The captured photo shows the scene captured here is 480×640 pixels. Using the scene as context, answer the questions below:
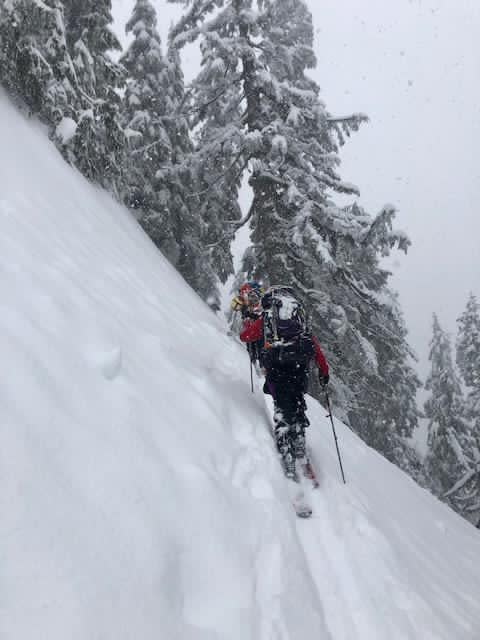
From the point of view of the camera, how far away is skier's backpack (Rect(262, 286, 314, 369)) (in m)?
5.53

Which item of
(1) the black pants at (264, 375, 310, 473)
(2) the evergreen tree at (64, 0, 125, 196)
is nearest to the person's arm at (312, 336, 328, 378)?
(1) the black pants at (264, 375, 310, 473)

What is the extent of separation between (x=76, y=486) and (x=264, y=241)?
9796 millimetres

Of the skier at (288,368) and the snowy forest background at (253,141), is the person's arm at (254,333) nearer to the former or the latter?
the skier at (288,368)

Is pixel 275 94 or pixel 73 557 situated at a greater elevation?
pixel 275 94

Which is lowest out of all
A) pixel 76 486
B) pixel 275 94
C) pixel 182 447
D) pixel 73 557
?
pixel 73 557

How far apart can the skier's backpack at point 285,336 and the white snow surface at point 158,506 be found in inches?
35.3

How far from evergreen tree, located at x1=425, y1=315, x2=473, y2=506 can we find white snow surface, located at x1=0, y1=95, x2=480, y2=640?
19981 mm

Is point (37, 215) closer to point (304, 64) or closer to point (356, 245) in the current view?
point (356, 245)

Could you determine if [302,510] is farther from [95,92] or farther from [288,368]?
[95,92]

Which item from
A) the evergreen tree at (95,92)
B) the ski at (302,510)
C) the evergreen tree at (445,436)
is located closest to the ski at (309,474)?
the ski at (302,510)

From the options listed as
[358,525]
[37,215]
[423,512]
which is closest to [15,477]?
[358,525]

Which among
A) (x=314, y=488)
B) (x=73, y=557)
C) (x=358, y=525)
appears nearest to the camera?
(x=73, y=557)

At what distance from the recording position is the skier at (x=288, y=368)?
17.2ft

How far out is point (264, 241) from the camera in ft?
38.8
